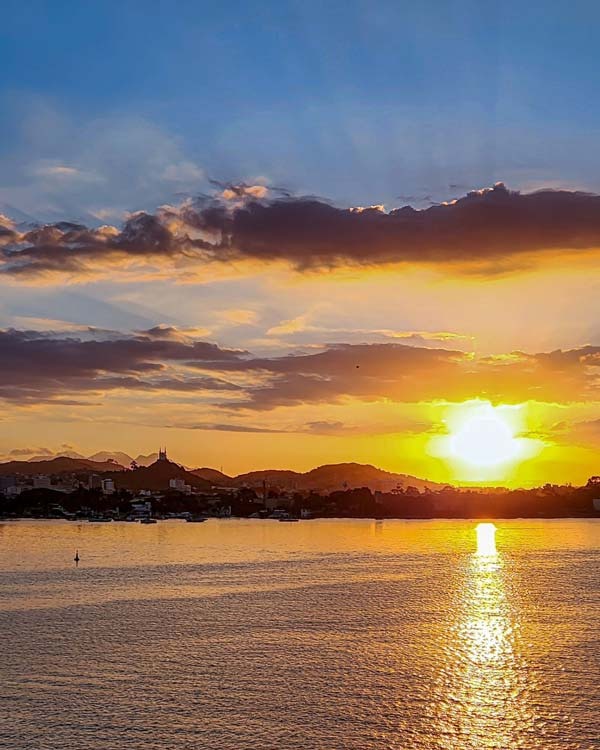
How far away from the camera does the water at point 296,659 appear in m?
38.8

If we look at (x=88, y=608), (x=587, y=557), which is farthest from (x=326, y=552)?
(x=88, y=608)

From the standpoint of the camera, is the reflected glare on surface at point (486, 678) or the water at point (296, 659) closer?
the water at point (296, 659)

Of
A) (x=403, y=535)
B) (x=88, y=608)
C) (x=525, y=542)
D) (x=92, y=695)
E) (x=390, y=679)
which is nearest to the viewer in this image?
(x=92, y=695)

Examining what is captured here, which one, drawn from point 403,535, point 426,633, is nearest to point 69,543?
point 403,535

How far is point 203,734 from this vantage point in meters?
38.2

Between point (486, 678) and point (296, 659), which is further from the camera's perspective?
point (296, 659)

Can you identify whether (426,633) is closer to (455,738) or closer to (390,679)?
(390,679)

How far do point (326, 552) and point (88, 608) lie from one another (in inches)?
2852

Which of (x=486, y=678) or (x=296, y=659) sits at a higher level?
(x=296, y=659)

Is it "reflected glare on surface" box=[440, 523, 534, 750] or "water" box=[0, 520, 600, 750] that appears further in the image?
"reflected glare on surface" box=[440, 523, 534, 750]

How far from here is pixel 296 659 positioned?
172 ft

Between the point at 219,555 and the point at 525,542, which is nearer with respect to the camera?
the point at 219,555

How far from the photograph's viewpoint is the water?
3878 centimetres

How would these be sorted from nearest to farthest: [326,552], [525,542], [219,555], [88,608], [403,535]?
1. [88,608]
2. [219,555]
3. [326,552]
4. [525,542]
5. [403,535]
